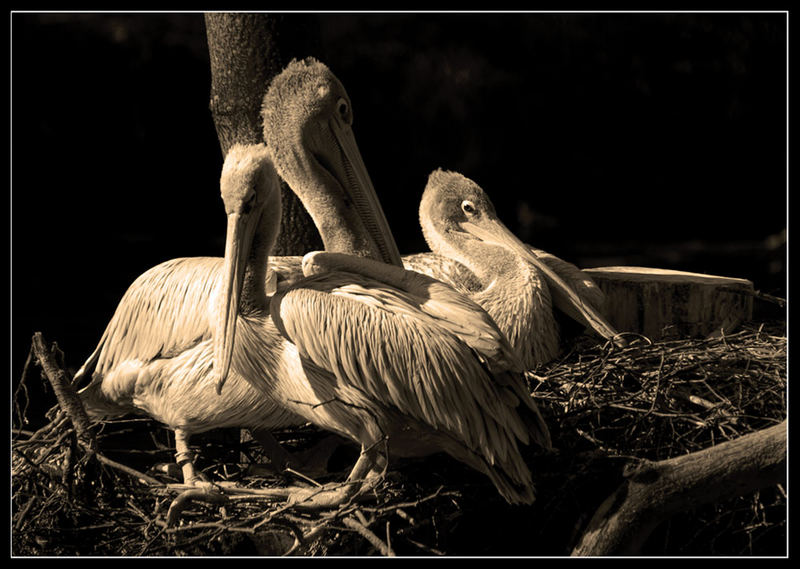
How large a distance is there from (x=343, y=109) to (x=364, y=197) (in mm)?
270

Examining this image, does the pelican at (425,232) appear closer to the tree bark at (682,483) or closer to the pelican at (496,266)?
the pelican at (496,266)

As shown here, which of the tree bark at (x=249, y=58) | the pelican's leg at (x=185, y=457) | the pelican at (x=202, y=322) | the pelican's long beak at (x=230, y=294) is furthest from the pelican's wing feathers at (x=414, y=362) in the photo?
the tree bark at (x=249, y=58)

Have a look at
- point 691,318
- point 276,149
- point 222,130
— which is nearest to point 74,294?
point 222,130

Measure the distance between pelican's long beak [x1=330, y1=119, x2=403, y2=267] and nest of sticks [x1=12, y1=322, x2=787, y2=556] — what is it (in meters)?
0.57

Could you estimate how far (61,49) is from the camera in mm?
3965

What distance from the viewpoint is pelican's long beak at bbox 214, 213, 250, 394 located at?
242 centimetres

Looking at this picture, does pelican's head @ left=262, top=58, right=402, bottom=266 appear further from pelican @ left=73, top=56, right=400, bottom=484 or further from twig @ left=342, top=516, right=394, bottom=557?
twig @ left=342, top=516, right=394, bottom=557

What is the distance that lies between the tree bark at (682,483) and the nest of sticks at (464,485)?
0.33 ft

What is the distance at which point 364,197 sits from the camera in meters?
3.09

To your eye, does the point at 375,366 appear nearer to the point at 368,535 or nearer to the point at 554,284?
the point at 368,535

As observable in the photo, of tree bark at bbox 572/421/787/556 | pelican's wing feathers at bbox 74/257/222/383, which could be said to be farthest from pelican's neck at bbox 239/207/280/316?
tree bark at bbox 572/421/787/556

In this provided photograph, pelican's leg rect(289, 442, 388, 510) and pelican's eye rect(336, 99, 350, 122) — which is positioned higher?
pelican's eye rect(336, 99, 350, 122)

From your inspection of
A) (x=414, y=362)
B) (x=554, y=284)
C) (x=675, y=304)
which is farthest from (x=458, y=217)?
(x=414, y=362)

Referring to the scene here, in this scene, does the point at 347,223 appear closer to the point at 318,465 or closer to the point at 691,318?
the point at 318,465
